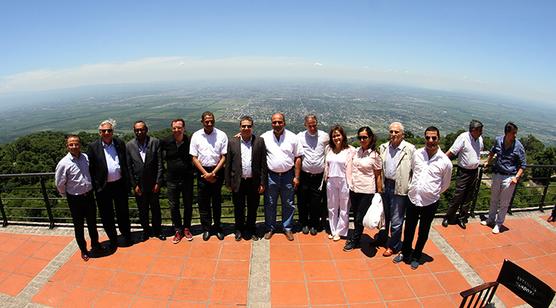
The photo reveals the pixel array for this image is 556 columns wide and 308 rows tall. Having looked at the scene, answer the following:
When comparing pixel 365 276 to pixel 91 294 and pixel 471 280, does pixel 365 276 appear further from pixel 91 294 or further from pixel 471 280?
pixel 91 294

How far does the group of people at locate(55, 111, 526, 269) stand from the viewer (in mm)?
3834

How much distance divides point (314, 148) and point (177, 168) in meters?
2.07

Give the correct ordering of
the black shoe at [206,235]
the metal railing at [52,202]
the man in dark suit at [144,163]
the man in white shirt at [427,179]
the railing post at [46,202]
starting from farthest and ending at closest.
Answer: the metal railing at [52,202], the railing post at [46,202], the black shoe at [206,235], the man in dark suit at [144,163], the man in white shirt at [427,179]

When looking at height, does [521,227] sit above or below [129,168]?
below

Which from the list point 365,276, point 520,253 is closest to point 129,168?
point 365,276

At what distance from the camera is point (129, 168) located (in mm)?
4133

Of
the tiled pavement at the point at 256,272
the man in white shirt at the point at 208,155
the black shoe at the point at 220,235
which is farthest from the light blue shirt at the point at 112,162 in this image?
the black shoe at the point at 220,235

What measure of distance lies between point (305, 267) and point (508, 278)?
7.39ft

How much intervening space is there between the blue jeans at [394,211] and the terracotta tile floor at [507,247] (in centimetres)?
105

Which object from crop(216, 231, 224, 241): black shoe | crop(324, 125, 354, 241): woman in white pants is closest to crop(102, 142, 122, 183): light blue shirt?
crop(216, 231, 224, 241): black shoe

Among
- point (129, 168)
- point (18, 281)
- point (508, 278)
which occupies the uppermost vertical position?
point (129, 168)

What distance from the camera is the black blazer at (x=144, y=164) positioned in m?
4.12

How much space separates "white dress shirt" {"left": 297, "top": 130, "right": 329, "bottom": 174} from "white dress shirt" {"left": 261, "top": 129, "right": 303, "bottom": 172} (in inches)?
4.1

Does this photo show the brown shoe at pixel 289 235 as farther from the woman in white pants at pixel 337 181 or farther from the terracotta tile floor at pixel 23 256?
the terracotta tile floor at pixel 23 256
